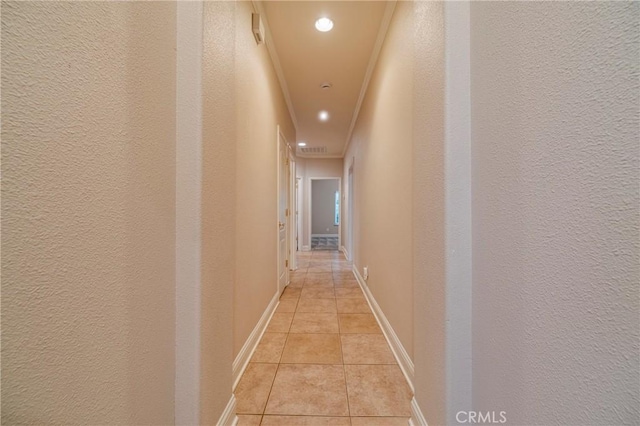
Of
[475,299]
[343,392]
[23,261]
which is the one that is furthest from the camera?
[343,392]

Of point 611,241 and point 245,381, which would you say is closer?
point 611,241

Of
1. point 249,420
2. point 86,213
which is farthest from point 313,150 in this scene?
point 86,213

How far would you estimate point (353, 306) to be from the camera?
2750 mm

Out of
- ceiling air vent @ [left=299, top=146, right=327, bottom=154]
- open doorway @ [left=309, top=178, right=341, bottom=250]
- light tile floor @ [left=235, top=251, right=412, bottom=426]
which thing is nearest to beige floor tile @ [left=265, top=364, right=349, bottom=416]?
light tile floor @ [left=235, top=251, right=412, bottom=426]

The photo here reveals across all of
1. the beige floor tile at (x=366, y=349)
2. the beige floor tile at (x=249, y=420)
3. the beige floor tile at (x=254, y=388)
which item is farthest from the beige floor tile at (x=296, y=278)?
the beige floor tile at (x=249, y=420)

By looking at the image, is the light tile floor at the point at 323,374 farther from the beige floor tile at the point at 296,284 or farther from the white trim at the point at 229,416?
the beige floor tile at the point at 296,284

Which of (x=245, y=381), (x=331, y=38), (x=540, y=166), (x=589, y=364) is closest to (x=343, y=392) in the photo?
(x=245, y=381)

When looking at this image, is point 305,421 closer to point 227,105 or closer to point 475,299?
point 475,299

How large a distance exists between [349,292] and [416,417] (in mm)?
2102

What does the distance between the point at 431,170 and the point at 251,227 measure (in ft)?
4.40

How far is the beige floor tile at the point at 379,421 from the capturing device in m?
1.20

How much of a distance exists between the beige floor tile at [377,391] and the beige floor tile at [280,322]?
30.5 inches

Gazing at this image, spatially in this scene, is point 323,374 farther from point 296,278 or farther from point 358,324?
point 296,278

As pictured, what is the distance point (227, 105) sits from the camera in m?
1.15
